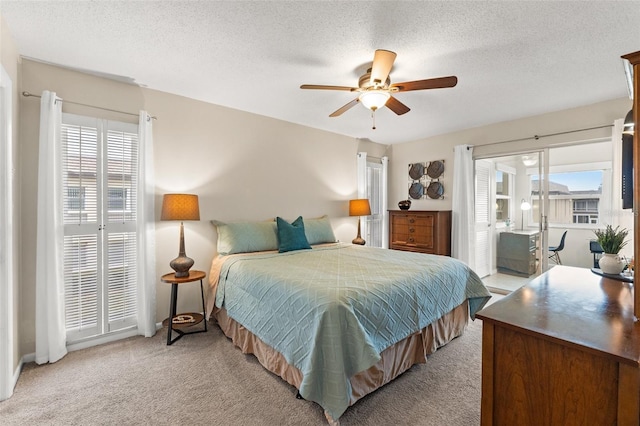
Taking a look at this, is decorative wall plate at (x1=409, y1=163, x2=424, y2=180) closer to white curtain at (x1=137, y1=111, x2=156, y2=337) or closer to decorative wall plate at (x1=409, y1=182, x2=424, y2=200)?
decorative wall plate at (x1=409, y1=182, x2=424, y2=200)

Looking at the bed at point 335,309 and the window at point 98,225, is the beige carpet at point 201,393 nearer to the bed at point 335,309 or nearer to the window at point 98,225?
the bed at point 335,309

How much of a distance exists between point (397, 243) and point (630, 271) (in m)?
3.04

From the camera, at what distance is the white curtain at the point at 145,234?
9.02 feet

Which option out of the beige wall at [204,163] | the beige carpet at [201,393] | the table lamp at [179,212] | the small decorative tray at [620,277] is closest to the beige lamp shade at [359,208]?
the beige wall at [204,163]

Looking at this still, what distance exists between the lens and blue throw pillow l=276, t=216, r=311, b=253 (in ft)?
10.8

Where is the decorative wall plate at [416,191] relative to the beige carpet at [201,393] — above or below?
above

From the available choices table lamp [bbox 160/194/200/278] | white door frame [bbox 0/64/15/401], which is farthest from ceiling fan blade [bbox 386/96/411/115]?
white door frame [bbox 0/64/15/401]

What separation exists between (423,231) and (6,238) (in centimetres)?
456

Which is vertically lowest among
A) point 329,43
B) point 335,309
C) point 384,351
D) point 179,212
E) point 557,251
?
point 384,351

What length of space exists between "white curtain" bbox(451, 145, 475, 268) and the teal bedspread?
176 cm

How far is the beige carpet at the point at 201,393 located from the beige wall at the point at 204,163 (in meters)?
0.58

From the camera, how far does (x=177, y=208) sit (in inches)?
107

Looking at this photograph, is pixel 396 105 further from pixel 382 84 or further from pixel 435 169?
pixel 435 169

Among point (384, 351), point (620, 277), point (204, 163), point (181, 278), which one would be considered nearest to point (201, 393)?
point (181, 278)
